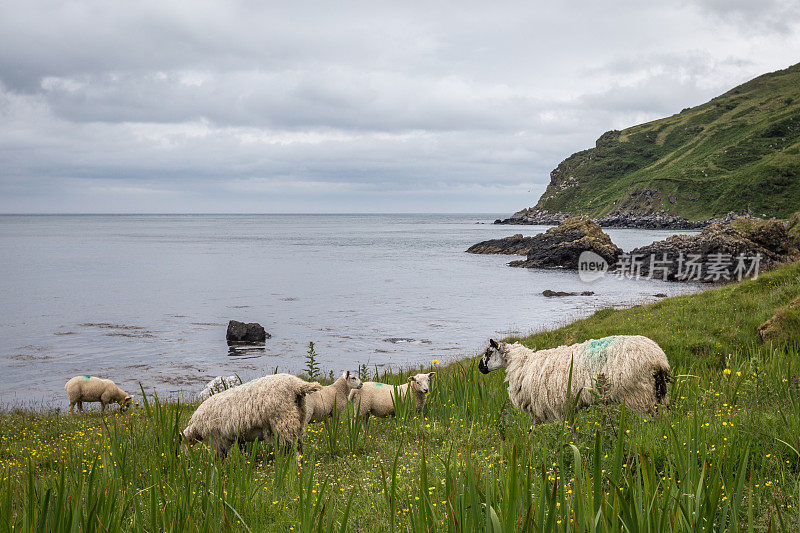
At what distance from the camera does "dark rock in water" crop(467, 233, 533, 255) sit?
77.9m

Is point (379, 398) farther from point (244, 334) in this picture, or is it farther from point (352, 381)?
point (244, 334)

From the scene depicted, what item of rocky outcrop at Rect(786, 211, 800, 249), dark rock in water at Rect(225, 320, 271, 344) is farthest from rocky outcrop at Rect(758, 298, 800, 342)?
rocky outcrop at Rect(786, 211, 800, 249)

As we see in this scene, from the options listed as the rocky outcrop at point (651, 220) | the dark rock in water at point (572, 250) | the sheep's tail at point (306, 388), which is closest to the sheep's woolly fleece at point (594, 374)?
the sheep's tail at point (306, 388)

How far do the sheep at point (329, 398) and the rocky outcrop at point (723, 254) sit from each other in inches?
1462

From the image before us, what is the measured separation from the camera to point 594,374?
718 cm

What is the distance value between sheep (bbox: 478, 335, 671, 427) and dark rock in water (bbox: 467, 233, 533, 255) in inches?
2756

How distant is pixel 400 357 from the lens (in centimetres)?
2244

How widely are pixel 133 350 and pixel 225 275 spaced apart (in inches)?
1264

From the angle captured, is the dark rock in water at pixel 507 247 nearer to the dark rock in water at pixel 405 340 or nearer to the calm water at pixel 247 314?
the calm water at pixel 247 314

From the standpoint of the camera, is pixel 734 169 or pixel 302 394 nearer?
pixel 302 394

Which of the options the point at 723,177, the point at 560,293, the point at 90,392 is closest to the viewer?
the point at 90,392

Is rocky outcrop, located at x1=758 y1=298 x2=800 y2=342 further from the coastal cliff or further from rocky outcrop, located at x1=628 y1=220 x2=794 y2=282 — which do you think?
the coastal cliff

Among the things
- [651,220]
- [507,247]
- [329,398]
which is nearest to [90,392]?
[329,398]

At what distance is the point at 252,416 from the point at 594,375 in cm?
453
